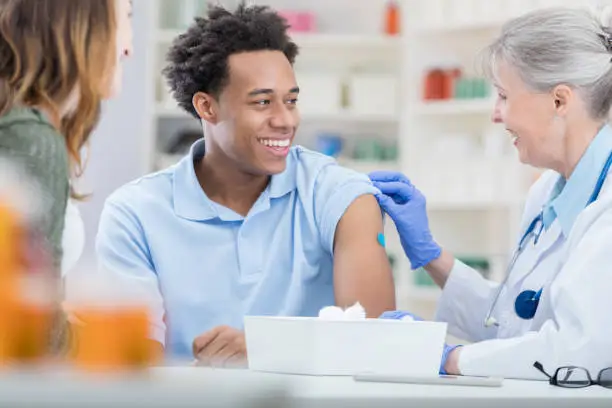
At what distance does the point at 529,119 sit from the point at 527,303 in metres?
0.36

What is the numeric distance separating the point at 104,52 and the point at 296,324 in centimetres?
46

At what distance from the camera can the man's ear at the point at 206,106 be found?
2.17 meters

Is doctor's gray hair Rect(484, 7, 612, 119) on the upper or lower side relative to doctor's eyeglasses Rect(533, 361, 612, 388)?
upper

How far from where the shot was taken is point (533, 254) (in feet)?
6.44

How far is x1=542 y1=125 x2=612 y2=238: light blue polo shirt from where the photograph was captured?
6.04 ft

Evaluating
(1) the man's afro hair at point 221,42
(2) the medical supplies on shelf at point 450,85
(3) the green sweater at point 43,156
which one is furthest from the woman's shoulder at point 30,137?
(2) the medical supplies on shelf at point 450,85

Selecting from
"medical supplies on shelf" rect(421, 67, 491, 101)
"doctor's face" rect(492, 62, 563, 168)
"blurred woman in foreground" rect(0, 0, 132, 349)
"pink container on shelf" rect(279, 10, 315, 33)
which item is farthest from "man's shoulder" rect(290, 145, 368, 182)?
"pink container on shelf" rect(279, 10, 315, 33)

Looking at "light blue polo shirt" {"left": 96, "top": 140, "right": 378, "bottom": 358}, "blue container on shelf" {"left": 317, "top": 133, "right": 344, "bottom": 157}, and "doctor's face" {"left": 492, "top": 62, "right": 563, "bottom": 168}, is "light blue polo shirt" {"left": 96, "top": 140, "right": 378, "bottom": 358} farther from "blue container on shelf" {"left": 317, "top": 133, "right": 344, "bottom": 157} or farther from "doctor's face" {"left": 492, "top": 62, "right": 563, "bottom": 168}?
"blue container on shelf" {"left": 317, "top": 133, "right": 344, "bottom": 157}

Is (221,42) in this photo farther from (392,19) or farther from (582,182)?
(392,19)

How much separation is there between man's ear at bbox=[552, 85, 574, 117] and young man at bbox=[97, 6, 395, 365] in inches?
16.4

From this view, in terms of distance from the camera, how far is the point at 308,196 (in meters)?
2.08

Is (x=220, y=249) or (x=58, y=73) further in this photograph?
(x=220, y=249)

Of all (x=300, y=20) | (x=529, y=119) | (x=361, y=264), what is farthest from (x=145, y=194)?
(x=300, y=20)

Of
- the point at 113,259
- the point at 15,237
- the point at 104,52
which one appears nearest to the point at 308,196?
the point at 113,259
